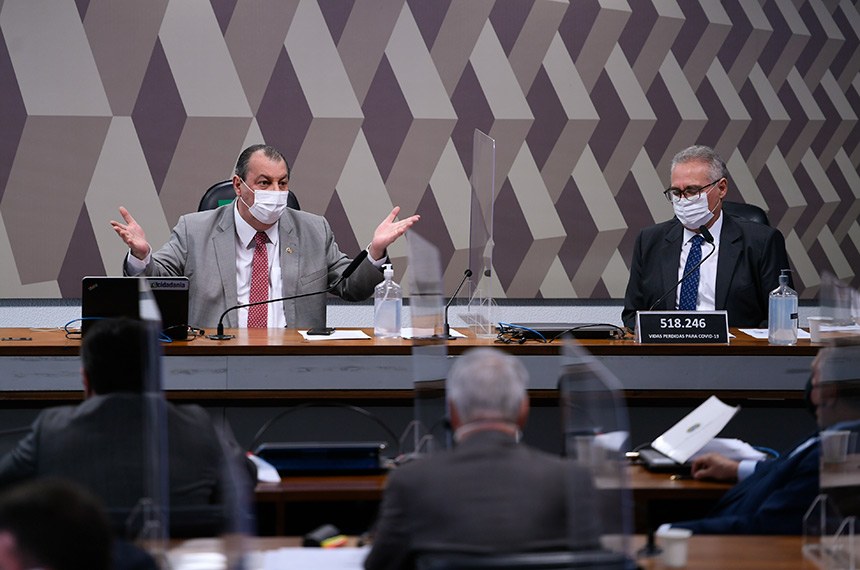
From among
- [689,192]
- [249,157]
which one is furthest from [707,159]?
[249,157]

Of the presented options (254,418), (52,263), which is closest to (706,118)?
(254,418)

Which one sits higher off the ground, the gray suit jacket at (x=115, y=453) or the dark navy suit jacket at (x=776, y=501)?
the gray suit jacket at (x=115, y=453)

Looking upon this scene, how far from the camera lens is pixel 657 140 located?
200 inches

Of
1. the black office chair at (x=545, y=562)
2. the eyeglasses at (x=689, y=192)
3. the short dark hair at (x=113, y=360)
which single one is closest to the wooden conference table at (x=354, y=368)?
the eyeglasses at (x=689, y=192)

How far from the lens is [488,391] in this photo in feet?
5.86

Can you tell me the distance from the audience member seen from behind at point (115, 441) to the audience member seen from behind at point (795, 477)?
110 centimetres

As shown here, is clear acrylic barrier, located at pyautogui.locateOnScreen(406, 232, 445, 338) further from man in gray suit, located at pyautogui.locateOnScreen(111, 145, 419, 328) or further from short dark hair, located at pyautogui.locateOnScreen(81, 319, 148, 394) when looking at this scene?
man in gray suit, located at pyautogui.locateOnScreen(111, 145, 419, 328)

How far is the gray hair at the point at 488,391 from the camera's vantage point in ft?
5.84

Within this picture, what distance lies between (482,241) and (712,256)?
1.03 meters

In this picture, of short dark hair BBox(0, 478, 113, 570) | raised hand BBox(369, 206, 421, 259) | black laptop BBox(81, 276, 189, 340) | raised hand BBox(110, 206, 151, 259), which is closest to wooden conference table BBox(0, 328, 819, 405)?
black laptop BBox(81, 276, 189, 340)

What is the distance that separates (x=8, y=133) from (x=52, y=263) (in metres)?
0.63

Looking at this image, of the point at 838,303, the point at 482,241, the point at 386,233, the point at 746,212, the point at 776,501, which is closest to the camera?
the point at 776,501

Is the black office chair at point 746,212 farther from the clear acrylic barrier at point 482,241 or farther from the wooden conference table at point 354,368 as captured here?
the clear acrylic barrier at point 482,241

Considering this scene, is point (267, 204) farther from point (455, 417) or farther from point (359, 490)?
point (455, 417)
